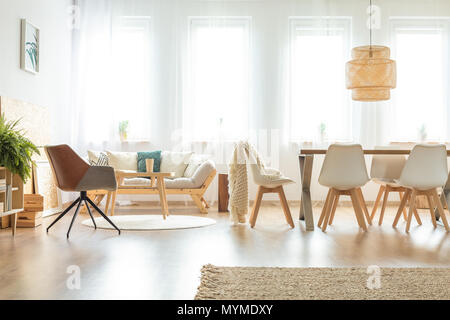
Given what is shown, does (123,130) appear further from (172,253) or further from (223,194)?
(172,253)

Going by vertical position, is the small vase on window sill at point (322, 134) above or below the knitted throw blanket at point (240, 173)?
above

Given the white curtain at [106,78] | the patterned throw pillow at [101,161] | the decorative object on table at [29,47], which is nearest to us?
the decorative object on table at [29,47]

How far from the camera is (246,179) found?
491 cm

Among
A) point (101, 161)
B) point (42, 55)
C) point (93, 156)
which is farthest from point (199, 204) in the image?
point (42, 55)

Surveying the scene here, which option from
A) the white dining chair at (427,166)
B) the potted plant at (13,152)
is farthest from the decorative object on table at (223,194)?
the potted plant at (13,152)

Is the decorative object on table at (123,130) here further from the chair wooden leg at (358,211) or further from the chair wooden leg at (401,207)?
the chair wooden leg at (401,207)

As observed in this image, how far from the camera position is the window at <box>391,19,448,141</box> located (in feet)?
23.8

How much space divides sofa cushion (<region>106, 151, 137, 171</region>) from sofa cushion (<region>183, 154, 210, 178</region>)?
0.74 m

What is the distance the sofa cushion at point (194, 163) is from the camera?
6.50 m

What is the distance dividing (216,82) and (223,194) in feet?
5.92

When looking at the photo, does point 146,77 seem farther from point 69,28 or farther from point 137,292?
point 137,292

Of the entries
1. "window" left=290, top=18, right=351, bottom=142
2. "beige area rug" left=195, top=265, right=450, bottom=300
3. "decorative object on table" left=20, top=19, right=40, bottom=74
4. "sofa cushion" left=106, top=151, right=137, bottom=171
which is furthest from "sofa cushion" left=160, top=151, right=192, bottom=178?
"beige area rug" left=195, top=265, right=450, bottom=300

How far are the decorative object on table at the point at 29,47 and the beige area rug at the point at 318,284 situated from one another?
3729mm

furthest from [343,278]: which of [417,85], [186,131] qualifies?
[417,85]
